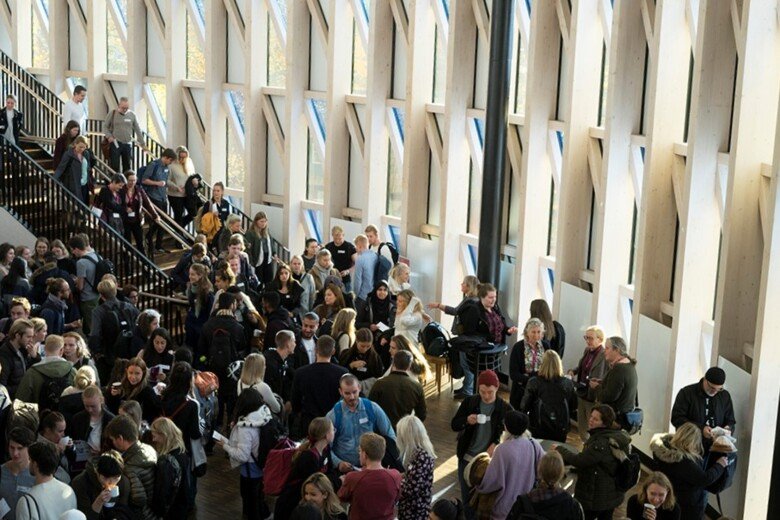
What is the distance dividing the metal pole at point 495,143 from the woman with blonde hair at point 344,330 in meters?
3.46

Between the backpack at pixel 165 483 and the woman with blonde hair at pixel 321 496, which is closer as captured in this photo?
the woman with blonde hair at pixel 321 496

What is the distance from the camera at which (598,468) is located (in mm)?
9828

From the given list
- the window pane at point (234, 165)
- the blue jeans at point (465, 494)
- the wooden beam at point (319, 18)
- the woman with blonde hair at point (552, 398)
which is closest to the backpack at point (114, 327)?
the blue jeans at point (465, 494)

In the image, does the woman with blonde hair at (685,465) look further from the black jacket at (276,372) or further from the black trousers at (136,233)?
the black trousers at (136,233)

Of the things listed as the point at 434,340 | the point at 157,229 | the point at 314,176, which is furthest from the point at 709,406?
the point at 314,176

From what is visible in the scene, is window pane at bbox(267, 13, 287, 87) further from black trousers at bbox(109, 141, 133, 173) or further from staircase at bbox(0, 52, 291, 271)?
black trousers at bbox(109, 141, 133, 173)

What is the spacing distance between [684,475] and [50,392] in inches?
217

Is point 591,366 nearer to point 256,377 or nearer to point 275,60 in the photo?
point 256,377

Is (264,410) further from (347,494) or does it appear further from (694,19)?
(694,19)

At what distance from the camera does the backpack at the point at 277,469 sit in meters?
9.57

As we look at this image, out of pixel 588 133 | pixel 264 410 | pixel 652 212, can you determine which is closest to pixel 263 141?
pixel 588 133

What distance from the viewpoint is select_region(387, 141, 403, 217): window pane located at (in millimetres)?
19359

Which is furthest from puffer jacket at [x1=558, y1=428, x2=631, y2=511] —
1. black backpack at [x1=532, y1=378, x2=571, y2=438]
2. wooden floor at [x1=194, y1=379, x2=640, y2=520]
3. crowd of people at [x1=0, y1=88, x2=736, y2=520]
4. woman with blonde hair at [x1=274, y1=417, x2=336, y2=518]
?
woman with blonde hair at [x1=274, y1=417, x2=336, y2=518]

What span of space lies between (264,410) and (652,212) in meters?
5.21
